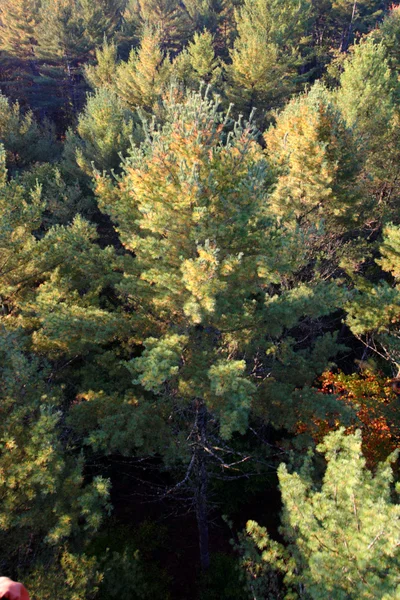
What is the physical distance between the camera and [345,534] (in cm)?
463

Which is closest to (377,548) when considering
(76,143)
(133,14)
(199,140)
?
(199,140)

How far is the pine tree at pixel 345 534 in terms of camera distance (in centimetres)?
404

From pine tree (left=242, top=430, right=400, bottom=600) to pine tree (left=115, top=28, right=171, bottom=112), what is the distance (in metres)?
21.1

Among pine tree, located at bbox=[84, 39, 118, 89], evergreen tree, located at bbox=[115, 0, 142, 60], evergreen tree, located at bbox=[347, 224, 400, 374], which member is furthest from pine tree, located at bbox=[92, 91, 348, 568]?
evergreen tree, located at bbox=[115, 0, 142, 60]

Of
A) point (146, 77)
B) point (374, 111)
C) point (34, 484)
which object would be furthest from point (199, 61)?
point (34, 484)

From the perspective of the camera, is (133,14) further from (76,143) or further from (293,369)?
(293,369)

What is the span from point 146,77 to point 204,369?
2059 centimetres

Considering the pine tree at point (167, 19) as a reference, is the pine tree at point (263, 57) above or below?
below

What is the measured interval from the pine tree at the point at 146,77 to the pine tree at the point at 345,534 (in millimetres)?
21130

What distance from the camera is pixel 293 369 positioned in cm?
941

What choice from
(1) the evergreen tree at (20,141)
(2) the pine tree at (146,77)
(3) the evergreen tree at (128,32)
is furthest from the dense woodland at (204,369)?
(3) the evergreen tree at (128,32)

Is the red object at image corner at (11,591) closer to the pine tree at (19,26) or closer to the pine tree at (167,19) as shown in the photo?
the pine tree at (19,26)

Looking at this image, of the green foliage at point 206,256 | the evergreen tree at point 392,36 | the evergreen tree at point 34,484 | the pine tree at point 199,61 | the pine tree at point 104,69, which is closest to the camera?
the evergreen tree at point 34,484

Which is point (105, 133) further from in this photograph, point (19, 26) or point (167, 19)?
point (167, 19)
